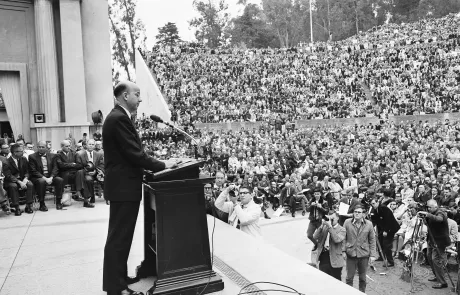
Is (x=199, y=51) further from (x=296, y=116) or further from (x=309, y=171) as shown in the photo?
(x=309, y=171)

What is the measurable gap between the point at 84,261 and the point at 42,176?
3252 mm

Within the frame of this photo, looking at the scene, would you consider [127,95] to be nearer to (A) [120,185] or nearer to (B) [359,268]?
(A) [120,185]

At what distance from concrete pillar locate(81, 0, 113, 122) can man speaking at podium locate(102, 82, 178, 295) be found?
25.0 feet

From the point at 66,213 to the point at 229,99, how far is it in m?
21.0

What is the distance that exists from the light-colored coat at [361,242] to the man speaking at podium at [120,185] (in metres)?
4.43

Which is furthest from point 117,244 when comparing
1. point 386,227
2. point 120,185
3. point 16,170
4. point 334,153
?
point 334,153

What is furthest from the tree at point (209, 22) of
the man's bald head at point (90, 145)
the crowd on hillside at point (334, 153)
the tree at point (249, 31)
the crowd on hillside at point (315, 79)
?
the man's bald head at point (90, 145)

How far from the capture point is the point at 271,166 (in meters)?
15.8

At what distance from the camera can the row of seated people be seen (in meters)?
6.32

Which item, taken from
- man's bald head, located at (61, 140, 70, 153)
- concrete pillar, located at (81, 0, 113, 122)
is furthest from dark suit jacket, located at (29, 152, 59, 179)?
concrete pillar, located at (81, 0, 113, 122)

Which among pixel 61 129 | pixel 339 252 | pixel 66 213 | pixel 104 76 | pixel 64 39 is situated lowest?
pixel 339 252

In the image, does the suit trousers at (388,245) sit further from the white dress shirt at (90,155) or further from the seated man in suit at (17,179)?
the seated man in suit at (17,179)

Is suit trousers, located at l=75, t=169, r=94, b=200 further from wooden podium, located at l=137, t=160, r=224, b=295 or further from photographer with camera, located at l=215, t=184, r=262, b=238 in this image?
wooden podium, located at l=137, t=160, r=224, b=295

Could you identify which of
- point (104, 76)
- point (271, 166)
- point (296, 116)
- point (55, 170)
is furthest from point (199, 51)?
point (55, 170)
